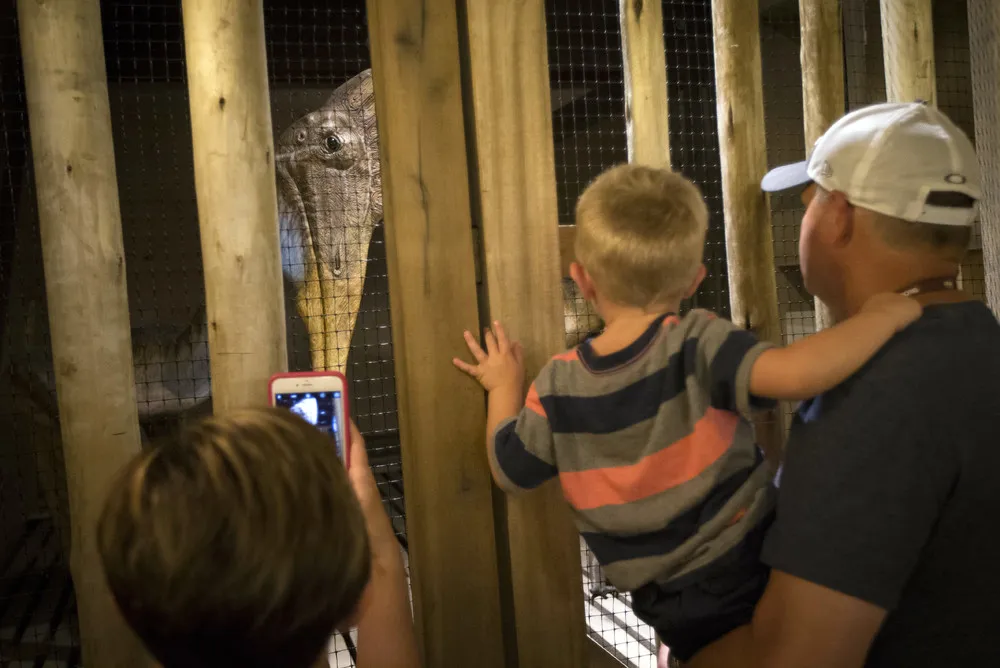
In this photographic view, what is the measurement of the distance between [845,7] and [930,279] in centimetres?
304

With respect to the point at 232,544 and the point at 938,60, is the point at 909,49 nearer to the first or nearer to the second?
the point at 232,544

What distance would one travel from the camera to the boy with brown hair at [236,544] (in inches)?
23.5

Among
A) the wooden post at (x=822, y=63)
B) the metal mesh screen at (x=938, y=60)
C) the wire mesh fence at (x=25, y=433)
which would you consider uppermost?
the metal mesh screen at (x=938, y=60)

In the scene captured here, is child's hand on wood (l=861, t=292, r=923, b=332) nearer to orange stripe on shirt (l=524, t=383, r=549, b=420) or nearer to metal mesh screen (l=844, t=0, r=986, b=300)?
orange stripe on shirt (l=524, t=383, r=549, b=420)

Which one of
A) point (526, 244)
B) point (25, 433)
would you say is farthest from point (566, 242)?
point (25, 433)

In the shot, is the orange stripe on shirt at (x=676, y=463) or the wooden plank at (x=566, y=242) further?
the wooden plank at (x=566, y=242)

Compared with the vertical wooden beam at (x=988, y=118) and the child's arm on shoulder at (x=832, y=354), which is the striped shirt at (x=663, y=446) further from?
the vertical wooden beam at (x=988, y=118)

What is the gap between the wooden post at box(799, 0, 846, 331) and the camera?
5.73ft

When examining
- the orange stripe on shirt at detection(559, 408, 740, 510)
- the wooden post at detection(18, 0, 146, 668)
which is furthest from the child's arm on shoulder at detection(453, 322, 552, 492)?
the wooden post at detection(18, 0, 146, 668)

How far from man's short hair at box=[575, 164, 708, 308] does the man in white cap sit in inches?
8.1

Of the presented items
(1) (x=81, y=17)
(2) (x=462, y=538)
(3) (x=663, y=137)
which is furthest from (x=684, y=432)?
(1) (x=81, y=17)

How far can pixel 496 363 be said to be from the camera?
128 centimetres

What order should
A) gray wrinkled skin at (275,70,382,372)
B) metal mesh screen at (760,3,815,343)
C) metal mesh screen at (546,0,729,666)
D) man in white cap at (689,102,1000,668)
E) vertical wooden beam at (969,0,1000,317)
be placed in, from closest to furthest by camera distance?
1. man in white cap at (689,102,1000,668)
2. vertical wooden beam at (969,0,1000,317)
3. gray wrinkled skin at (275,70,382,372)
4. metal mesh screen at (546,0,729,666)
5. metal mesh screen at (760,3,815,343)

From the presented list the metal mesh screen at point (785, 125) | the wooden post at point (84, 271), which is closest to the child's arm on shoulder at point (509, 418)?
the wooden post at point (84, 271)
